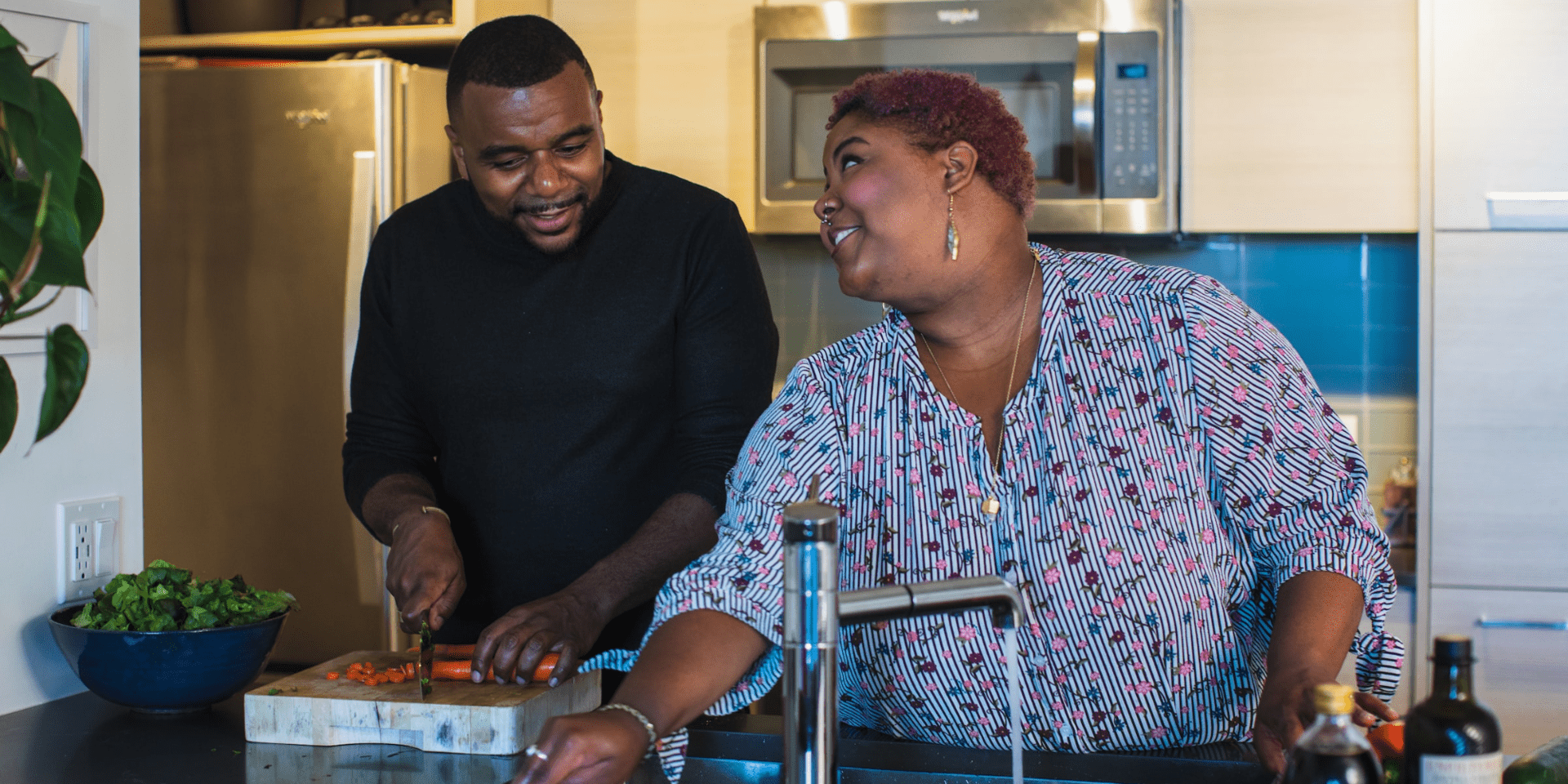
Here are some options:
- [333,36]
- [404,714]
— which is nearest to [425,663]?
[404,714]

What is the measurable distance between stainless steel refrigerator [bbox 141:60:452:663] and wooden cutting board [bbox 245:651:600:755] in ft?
4.73

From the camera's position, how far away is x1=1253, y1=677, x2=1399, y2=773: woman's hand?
42.3 inches

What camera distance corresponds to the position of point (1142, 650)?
1277 millimetres

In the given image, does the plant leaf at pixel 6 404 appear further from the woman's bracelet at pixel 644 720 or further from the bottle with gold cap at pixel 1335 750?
the bottle with gold cap at pixel 1335 750

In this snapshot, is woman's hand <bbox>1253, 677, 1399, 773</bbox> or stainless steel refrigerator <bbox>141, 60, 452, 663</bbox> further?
stainless steel refrigerator <bbox>141, 60, 452, 663</bbox>

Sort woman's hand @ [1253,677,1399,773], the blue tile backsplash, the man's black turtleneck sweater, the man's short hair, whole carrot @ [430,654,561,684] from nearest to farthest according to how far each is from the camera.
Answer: woman's hand @ [1253,677,1399,773] → whole carrot @ [430,654,561,684] → the man's short hair → the man's black turtleneck sweater → the blue tile backsplash

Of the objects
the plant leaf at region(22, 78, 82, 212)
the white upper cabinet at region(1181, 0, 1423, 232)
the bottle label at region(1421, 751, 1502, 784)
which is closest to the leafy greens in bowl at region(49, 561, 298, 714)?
the plant leaf at region(22, 78, 82, 212)

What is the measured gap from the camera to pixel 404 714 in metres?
1.32

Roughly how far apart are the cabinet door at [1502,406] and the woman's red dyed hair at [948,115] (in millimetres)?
1583

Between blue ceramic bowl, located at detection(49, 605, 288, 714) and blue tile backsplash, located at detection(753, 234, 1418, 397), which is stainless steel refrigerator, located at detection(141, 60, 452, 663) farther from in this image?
blue ceramic bowl, located at detection(49, 605, 288, 714)

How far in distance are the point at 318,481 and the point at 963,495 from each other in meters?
1.88

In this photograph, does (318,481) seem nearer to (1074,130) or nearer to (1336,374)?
(1074,130)

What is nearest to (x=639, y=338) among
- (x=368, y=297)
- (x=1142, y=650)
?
(x=368, y=297)

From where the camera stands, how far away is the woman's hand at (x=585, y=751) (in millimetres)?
1022
